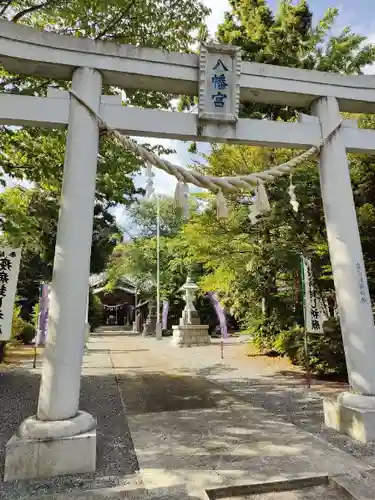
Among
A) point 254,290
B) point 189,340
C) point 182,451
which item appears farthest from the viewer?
point 189,340

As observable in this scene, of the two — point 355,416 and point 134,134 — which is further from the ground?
point 134,134

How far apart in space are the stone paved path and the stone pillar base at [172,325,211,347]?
910 centimetres

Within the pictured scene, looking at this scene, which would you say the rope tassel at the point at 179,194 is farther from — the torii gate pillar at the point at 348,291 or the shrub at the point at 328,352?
the shrub at the point at 328,352

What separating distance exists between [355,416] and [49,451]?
A: 3.17 meters

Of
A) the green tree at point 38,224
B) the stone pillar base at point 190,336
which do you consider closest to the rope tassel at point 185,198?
the green tree at point 38,224

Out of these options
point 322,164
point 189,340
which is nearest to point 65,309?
point 322,164

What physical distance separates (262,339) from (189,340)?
589 cm

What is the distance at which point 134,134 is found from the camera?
13.5 feet

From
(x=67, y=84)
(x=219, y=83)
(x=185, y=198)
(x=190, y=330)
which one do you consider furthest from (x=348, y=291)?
(x=190, y=330)

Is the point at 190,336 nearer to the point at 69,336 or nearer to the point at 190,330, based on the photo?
the point at 190,330

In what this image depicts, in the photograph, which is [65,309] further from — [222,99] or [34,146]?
[34,146]

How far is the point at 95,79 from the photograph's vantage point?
394 centimetres

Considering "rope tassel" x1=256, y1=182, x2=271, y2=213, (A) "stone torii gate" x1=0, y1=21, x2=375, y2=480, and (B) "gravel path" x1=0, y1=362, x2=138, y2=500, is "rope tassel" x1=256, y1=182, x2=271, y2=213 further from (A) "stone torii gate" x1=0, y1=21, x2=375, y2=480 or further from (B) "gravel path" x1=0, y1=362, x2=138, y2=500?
(B) "gravel path" x1=0, y1=362, x2=138, y2=500

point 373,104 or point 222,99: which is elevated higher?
point 373,104
